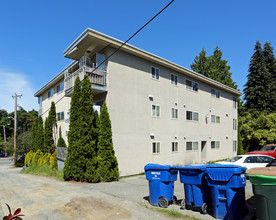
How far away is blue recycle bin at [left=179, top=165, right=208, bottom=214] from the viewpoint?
5637mm

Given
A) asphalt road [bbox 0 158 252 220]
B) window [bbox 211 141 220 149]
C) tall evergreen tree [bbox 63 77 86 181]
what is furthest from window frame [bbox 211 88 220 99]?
tall evergreen tree [bbox 63 77 86 181]

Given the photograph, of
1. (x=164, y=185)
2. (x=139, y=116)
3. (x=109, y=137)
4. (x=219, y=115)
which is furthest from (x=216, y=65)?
(x=164, y=185)

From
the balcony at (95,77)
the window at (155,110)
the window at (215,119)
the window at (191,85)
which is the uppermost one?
the window at (191,85)

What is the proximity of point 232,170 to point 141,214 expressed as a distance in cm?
285

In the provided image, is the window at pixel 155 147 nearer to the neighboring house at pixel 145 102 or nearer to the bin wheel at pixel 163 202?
the neighboring house at pixel 145 102

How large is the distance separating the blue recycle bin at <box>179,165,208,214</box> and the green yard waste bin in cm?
150

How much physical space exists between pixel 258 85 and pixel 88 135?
2793 centimetres

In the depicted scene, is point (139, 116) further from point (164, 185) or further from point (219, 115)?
point (219, 115)

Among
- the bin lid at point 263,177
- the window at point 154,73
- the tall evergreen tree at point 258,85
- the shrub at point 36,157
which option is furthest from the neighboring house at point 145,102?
the tall evergreen tree at point 258,85

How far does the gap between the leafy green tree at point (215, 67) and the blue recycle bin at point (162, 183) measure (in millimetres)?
33071

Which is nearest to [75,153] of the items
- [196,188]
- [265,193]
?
[196,188]

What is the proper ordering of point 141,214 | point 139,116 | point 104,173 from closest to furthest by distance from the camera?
point 141,214, point 104,173, point 139,116

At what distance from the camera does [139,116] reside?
45.4 ft

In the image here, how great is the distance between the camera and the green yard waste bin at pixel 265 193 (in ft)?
13.2
